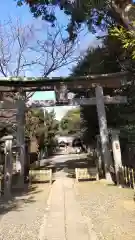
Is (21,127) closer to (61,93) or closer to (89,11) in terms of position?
(61,93)

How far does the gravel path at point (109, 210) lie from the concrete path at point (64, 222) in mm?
196

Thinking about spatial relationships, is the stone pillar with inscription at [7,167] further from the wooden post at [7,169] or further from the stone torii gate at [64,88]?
the stone torii gate at [64,88]

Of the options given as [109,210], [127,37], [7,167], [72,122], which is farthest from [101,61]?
[72,122]

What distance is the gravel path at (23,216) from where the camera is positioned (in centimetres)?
589

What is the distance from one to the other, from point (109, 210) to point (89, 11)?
234 inches

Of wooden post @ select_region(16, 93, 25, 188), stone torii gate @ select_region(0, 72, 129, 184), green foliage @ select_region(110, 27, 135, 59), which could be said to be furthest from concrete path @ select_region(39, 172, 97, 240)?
stone torii gate @ select_region(0, 72, 129, 184)

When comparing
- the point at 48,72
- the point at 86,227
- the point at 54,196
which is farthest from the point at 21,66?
the point at 86,227

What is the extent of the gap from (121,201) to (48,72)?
57.7 ft

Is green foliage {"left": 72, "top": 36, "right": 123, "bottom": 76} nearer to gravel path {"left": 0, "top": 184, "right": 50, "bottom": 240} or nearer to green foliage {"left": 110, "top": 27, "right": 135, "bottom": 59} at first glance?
green foliage {"left": 110, "top": 27, "right": 135, "bottom": 59}

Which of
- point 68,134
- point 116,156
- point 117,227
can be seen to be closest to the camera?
point 117,227

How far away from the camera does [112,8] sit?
8.23 meters

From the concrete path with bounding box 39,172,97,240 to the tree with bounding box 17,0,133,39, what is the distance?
16.0 ft

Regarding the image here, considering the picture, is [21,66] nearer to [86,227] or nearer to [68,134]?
[86,227]

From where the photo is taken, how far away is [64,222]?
6.70 metres
